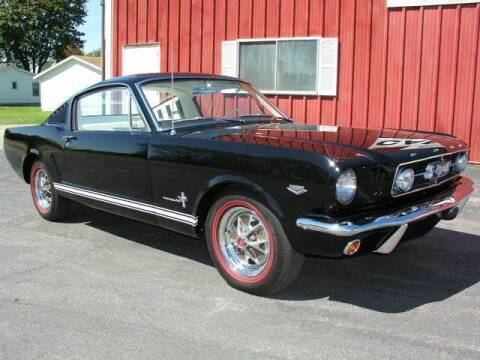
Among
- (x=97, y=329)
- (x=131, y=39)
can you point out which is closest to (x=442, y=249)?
(x=97, y=329)

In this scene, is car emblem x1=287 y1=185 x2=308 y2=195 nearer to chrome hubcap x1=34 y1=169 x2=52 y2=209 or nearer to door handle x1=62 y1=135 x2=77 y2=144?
door handle x1=62 y1=135 x2=77 y2=144

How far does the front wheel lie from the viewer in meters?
3.75

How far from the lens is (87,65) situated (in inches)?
1566

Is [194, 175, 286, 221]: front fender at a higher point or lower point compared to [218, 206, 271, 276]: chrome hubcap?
higher

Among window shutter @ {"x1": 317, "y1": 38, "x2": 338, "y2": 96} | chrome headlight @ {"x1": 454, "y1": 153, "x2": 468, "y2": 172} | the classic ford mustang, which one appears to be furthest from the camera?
window shutter @ {"x1": 317, "y1": 38, "x2": 338, "y2": 96}

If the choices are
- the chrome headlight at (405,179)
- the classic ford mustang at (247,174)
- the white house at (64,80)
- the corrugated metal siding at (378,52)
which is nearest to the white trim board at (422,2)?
the corrugated metal siding at (378,52)

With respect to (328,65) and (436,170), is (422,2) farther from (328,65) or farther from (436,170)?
(436,170)

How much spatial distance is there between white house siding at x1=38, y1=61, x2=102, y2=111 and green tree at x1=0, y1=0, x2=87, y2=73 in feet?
58.2

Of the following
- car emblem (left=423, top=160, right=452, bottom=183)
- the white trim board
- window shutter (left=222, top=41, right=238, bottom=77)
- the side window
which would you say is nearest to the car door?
the side window

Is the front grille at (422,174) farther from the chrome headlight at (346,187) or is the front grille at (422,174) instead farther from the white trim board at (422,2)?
the white trim board at (422,2)

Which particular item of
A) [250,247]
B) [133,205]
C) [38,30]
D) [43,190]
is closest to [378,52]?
[43,190]

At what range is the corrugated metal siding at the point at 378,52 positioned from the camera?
9.71 metres

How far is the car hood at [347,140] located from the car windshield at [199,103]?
0.31 meters

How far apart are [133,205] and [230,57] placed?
7.82 metres
